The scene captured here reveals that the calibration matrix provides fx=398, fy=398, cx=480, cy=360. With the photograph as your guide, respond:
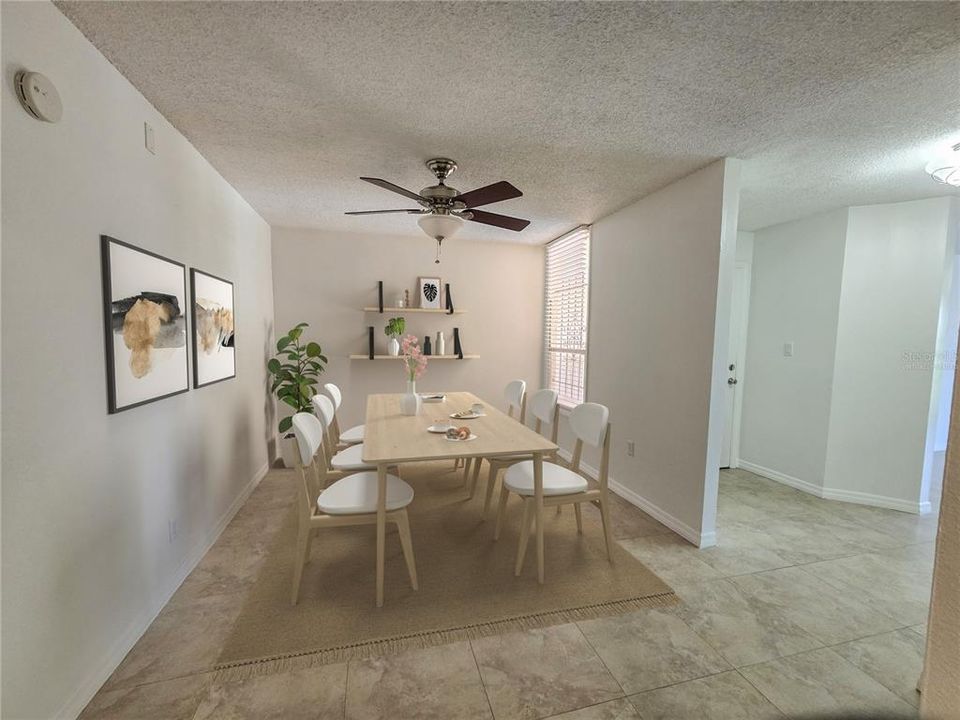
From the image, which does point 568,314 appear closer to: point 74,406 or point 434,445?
point 434,445

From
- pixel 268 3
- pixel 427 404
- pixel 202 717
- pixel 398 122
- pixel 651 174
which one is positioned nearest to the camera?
pixel 268 3

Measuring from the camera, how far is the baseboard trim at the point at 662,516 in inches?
99.6

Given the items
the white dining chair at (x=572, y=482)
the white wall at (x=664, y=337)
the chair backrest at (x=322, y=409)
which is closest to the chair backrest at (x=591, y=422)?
the white dining chair at (x=572, y=482)

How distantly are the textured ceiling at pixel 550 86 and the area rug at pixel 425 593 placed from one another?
237 centimetres

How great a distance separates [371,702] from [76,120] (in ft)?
7.67

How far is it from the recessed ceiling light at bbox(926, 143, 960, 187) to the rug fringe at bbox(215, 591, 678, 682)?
2734 mm

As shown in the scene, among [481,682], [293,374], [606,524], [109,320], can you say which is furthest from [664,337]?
[293,374]

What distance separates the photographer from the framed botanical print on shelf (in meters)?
4.40

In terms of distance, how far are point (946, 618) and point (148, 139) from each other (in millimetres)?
2942

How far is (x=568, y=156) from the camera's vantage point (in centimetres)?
237

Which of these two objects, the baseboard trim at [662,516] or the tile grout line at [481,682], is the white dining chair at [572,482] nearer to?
the tile grout line at [481,682]

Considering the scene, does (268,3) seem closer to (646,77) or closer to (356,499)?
(646,77)

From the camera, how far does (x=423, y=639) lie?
1739mm

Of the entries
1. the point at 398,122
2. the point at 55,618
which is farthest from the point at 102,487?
the point at 398,122
